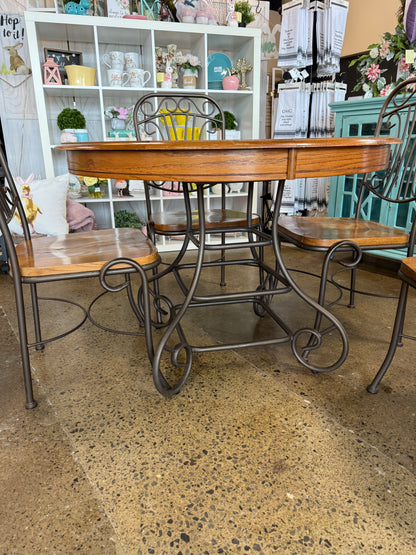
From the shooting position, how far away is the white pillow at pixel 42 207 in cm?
262

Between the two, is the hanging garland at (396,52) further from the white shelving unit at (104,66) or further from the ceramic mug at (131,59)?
the ceramic mug at (131,59)

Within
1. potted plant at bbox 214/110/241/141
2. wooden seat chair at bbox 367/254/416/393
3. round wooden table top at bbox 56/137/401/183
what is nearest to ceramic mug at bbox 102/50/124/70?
potted plant at bbox 214/110/241/141

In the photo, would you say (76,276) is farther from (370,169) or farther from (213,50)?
(213,50)

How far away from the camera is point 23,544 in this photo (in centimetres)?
83

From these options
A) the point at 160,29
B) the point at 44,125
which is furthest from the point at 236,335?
the point at 160,29

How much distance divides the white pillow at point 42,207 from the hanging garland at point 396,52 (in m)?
2.14

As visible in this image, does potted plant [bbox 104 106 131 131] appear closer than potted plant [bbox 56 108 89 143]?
No

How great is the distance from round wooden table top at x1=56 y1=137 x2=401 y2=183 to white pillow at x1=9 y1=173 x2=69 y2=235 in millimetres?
1677

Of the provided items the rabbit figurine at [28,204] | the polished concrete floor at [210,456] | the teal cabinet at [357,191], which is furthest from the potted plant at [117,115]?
the polished concrete floor at [210,456]

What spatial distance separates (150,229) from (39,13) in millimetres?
1868

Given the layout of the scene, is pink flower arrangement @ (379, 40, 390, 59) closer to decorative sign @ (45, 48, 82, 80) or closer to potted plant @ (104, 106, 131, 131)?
potted plant @ (104, 106, 131, 131)

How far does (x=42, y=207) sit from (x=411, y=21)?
2449mm

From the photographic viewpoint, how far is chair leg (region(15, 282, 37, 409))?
118cm

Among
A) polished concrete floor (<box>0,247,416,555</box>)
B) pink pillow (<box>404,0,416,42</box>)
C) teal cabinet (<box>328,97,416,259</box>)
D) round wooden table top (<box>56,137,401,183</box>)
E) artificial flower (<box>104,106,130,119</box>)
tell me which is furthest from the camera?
artificial flower (<box>104,106,130,119</box>)
